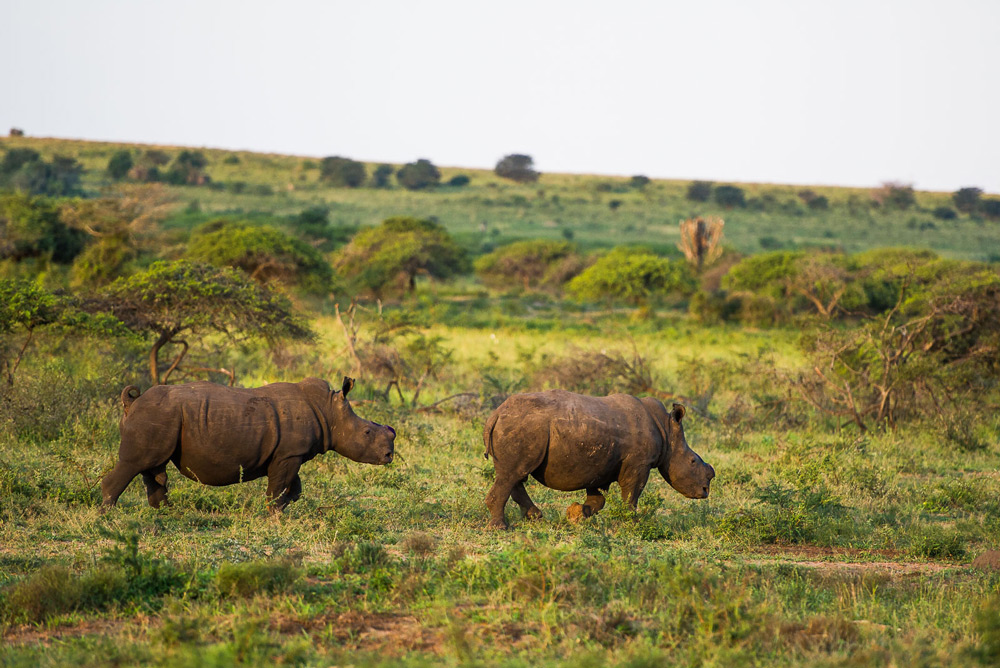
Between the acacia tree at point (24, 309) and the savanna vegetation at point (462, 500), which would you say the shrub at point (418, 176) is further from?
the acacia tree at point (24, 309)

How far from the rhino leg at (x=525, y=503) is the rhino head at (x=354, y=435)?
120cm

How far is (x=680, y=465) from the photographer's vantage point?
8883 mm

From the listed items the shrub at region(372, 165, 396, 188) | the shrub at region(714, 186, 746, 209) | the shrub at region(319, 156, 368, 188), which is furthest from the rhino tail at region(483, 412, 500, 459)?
the shrub at region(714, 186, 746, 209)

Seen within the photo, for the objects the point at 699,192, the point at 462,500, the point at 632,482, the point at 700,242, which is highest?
the point at 699,192

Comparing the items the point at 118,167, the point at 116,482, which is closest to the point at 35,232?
the point at 116,482

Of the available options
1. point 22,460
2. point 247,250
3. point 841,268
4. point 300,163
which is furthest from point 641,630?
point 300,163

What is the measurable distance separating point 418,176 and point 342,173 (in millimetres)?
6972

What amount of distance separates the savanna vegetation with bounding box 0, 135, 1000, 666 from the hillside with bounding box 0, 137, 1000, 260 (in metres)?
35.5

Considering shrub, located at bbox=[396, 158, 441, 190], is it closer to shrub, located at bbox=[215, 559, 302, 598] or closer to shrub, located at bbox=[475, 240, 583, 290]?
shrub, located at bbox=[475, 240, 583, 290]

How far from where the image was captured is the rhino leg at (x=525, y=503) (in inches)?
346

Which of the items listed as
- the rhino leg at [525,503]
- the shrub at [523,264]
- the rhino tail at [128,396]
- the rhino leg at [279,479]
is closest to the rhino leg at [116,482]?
the rhino tail at [128,396]

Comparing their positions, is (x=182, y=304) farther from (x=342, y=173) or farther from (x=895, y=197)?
(x=895, y=197)

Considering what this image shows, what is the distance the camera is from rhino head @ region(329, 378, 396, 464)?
8.96 metres

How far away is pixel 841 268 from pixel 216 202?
1765 inches
